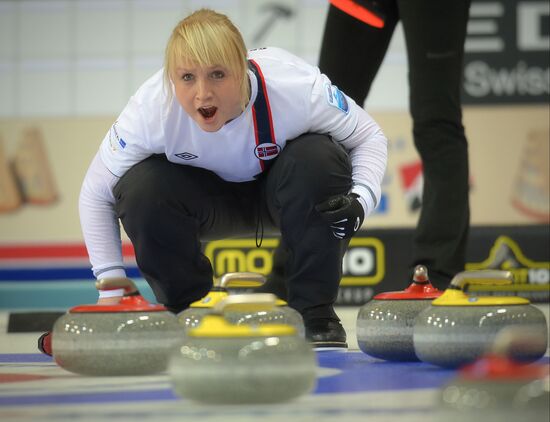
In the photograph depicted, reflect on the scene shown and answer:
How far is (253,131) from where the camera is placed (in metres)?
2.00

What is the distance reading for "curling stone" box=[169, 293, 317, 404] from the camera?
108cm

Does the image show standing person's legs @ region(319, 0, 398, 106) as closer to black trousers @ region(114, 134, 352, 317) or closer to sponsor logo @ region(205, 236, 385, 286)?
black trousers @ region(114, 134, 352, 317)

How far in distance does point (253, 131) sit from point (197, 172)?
0.18 meters

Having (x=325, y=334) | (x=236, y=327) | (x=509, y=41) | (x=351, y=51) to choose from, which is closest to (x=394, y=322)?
A: (x=325, y=334)

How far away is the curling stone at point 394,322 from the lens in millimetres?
1706

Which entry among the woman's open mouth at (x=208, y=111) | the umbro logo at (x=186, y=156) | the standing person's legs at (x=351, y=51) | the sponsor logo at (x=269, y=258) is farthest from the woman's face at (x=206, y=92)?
the sponsor logo at (x=269, y=258)

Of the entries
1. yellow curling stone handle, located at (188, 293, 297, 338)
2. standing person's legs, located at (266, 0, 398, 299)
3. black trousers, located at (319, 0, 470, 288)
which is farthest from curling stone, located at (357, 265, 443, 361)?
standing person's legs, located at (266, 0, 398, 299)

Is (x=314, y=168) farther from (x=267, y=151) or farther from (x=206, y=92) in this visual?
(x=206, y=92)

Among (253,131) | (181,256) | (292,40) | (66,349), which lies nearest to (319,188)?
(253,131)

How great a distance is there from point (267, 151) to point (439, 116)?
649 millimetres

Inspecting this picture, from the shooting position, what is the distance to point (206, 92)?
1793 mm

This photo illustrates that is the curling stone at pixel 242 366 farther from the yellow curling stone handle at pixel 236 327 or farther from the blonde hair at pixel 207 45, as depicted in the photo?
the blonde hair at pixel 207 45

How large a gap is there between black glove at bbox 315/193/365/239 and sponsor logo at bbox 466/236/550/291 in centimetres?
222

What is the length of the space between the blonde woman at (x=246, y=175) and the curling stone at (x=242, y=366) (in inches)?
31.3
